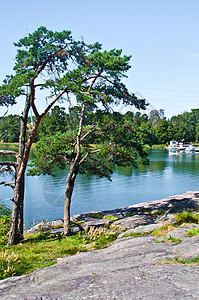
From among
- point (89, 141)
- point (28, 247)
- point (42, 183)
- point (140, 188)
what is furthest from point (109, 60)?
point (42, 183)

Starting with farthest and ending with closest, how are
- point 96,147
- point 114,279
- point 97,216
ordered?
1. point 97,216
2. point 96,147
3. point 114,279

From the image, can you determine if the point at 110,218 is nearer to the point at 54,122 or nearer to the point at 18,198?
the point at 18,198

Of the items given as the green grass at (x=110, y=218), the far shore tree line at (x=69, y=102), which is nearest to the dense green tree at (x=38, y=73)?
the far shore tree line at (x=69, y=102)

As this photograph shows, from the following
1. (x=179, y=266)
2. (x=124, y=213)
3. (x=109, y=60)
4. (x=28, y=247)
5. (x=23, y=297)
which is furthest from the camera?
(x=124, y=213)

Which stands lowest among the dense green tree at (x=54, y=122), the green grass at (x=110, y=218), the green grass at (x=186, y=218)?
the green grass at (x=110, y=218)

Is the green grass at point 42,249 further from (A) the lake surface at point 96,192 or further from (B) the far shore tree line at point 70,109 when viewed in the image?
(A) the lake surface at point 96,192

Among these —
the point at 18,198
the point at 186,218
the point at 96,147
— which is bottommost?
the point at 186,218

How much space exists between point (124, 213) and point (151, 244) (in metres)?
12.4

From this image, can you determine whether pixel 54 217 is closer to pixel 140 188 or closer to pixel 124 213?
pixel 124 213

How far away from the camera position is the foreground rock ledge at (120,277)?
7.17m

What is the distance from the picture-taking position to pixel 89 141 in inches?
→ 800

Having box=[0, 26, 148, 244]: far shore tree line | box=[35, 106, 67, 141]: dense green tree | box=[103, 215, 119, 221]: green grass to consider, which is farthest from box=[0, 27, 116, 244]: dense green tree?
box=[35, 106, 67, 141]: dense green tree

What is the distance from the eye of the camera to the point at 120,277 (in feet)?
27.0

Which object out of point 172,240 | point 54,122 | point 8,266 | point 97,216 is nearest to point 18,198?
point 8,266
